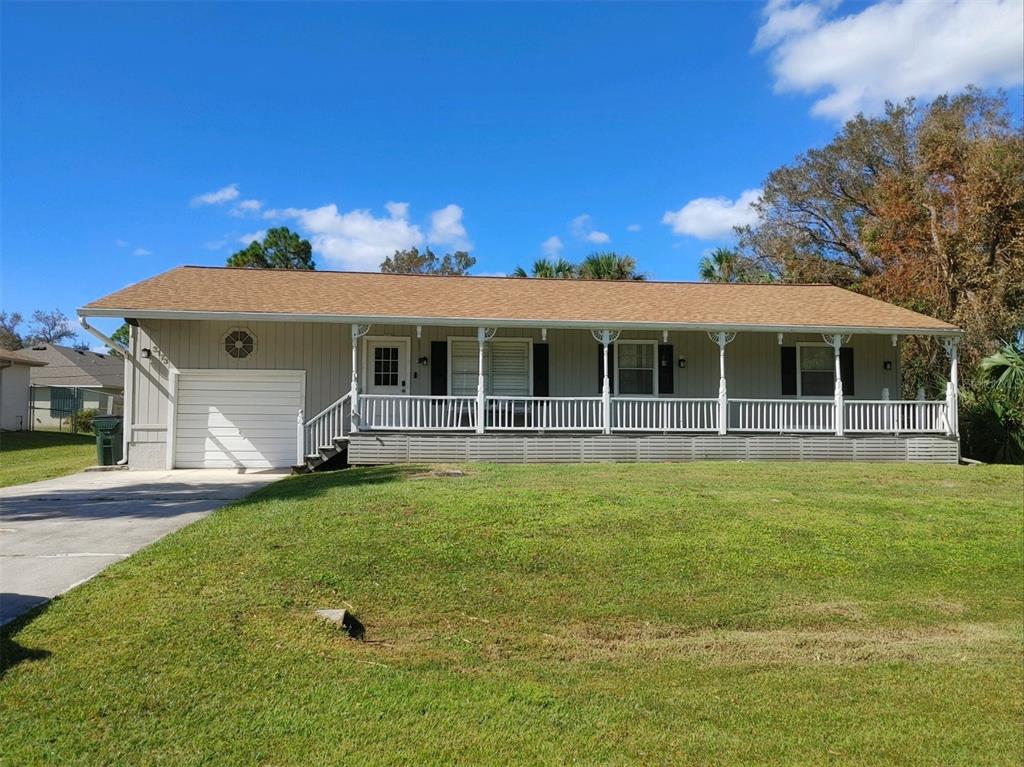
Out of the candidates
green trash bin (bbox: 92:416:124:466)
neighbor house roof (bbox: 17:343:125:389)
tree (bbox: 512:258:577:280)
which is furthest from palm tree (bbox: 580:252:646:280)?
neighbor house roof (bbox: 17:343:125:389)

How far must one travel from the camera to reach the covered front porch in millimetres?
13992

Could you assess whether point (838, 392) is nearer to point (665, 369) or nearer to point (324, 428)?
point (665, 369)

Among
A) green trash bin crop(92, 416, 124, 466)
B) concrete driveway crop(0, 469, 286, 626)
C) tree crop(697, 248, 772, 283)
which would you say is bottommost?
concrete driveway crop(0, 469, 286, 626)

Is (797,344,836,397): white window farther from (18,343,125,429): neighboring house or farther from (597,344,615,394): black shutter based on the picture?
(18,343,125,429): neighboring house

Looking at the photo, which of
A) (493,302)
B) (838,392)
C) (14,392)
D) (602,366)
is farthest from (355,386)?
(14,392)

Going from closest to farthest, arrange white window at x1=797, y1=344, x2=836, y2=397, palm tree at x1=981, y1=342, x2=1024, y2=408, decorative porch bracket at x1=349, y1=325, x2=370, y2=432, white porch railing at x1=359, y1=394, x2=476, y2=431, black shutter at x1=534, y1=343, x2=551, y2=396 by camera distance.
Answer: decorative porch bracket at x1=349, y1=325, x2=370, y2=432 → white porch railing at x1=359, y1=394, x2=476, y2=431 → palm tree at x1=981, y1=342, x2=1024, y2=408 → black shutter at x1=534, y1=343, x2=551, y2=396 → white window at x1=797, y1=344, x2=836, y2=397

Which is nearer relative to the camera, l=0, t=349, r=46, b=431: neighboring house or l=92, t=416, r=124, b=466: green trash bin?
l=92, t=416, r=124, b=466: green trash bin

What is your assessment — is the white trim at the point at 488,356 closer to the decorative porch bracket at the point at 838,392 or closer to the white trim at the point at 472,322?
the white trim at the point at 472,322

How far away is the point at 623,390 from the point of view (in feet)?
51.3

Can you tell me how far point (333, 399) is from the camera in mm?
14883

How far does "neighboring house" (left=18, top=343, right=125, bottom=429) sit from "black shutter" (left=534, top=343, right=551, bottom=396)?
1054 inches

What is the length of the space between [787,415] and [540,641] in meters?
11.6

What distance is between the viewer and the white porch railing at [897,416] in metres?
14.5

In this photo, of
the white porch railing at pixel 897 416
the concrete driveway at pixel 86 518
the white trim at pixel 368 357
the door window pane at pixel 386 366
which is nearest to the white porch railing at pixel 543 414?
the white trim at pixel 368 357
